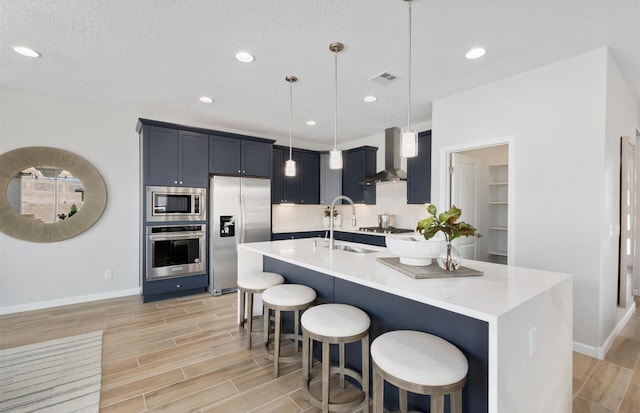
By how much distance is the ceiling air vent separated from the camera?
298cm

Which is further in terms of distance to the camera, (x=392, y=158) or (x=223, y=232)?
(x=392, y=158)

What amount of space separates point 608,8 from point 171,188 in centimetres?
473

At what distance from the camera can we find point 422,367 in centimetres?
126

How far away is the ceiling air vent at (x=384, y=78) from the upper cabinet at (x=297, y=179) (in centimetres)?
275

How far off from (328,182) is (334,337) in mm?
4551

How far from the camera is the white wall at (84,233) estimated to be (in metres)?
3.50

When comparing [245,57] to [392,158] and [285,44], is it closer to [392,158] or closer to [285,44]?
[285,44]

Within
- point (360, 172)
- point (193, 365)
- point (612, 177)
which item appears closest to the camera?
point (193, 365)

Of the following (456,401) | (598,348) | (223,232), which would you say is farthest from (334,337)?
(223,232)

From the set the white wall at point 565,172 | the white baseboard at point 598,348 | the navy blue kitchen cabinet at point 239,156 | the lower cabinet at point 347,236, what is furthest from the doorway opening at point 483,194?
the navy blue kitchen cabinet at point 239,156

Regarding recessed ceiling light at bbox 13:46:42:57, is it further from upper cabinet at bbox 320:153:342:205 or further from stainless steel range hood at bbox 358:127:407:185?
upper cabinet at bbox 320:153:342:205

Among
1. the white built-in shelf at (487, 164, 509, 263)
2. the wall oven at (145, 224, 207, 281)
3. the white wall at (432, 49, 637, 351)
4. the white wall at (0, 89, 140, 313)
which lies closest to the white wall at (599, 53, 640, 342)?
the white wall at (432, 49, 637, 351)

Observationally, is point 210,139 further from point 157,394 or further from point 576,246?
point 576,246

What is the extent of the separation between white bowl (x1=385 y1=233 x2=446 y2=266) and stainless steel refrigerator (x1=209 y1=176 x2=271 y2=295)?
123 inches
